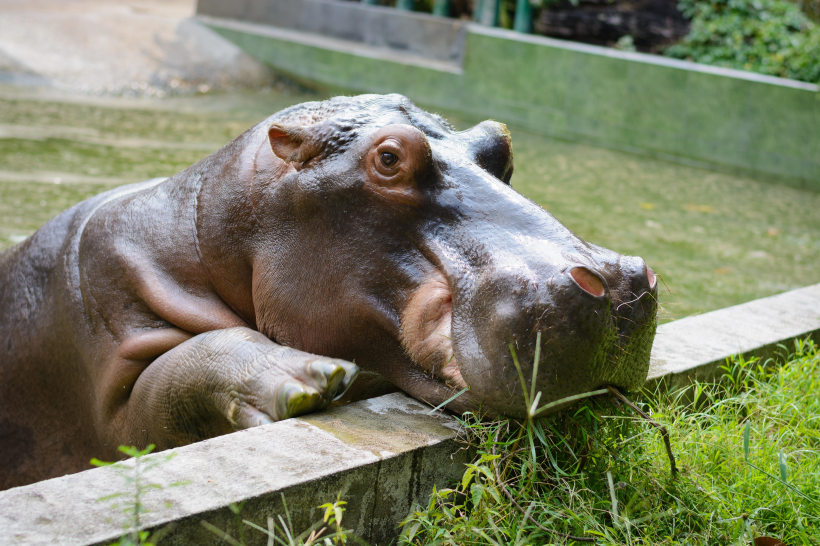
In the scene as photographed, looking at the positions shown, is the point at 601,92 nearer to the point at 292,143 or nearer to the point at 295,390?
the point at 292,143

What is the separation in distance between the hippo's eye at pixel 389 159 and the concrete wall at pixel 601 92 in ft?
27.0

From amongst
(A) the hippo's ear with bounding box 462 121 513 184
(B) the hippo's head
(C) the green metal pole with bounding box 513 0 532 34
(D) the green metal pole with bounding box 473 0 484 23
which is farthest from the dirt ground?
(A) the hippo's ear with bounding box 462 121 513 184

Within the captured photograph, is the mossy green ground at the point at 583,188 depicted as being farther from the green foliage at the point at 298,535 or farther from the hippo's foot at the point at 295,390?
the green foliage at the point at 298,535

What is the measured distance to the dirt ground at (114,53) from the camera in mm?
10812

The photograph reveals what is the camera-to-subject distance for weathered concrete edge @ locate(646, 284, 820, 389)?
10.1 ft

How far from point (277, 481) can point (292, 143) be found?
1.09 meters

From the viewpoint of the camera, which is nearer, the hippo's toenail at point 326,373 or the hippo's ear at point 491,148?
the hippo's toenail at point 326,373

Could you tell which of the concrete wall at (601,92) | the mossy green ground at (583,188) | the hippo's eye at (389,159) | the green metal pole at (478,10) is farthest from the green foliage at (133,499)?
the green metal pole at (478,10)

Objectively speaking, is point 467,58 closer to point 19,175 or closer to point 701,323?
point 19,175

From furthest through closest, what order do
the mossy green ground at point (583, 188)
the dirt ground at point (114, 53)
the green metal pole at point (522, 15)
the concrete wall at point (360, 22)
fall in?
the green metal pole at point (522, 15)
the concrete wall at point (360, 22)
the dirt ground at point (114, 53)
the mossy green ground at point (583, 188)

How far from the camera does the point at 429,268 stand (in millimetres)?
2320

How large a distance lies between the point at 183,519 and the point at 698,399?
2069mm

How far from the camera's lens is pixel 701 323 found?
11.8 feet

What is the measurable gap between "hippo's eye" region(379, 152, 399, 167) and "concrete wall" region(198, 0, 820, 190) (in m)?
8.24
